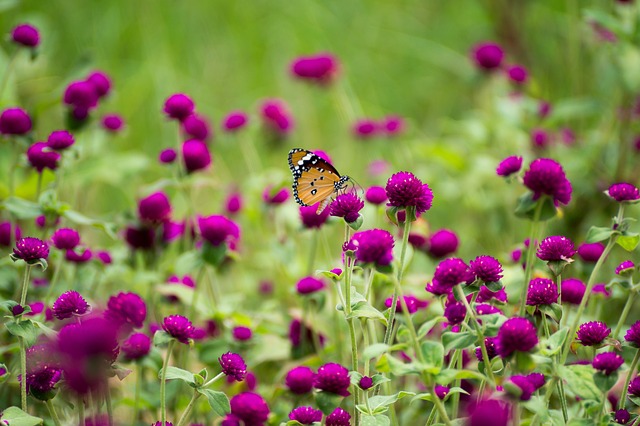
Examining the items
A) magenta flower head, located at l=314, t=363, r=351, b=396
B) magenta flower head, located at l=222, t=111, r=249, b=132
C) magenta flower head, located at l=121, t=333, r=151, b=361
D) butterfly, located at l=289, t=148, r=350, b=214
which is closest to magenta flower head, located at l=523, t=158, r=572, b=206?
magenta flower head, located at l=314, t=363, r=351, b=396

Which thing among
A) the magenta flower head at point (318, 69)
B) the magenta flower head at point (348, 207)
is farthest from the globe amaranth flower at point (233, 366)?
the magenta flower head at point (318, 69)

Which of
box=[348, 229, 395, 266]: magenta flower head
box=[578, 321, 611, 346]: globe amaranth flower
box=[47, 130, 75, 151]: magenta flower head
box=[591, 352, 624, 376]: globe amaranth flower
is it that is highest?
box=[348, 229, 395, 266]: magenta flower head

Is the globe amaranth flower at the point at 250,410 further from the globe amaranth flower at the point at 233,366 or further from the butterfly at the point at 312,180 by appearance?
the butterfly at the point at 312,180

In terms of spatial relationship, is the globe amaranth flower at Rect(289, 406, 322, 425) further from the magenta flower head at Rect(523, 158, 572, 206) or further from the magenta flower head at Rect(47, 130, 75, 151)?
the magenta flower head at Rect(47, 130, 75, 151)

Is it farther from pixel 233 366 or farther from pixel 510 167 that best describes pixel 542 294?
pixel 233 366

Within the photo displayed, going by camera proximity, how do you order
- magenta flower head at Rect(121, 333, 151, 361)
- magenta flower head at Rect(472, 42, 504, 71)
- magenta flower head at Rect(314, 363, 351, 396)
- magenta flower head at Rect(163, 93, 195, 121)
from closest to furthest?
magenta flower head at Rect(314, 363, 351, 396) < magenta flower head at Rect(121, 333, 151, 361) < magenta flower head at Rect(163, 93, 195, 121) < magenta flower head at Rect(472, 42, 504, 71)

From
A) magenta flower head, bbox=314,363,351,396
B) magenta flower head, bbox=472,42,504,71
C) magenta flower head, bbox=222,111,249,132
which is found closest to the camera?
magenta flower head, bbox=314,363,351,396
